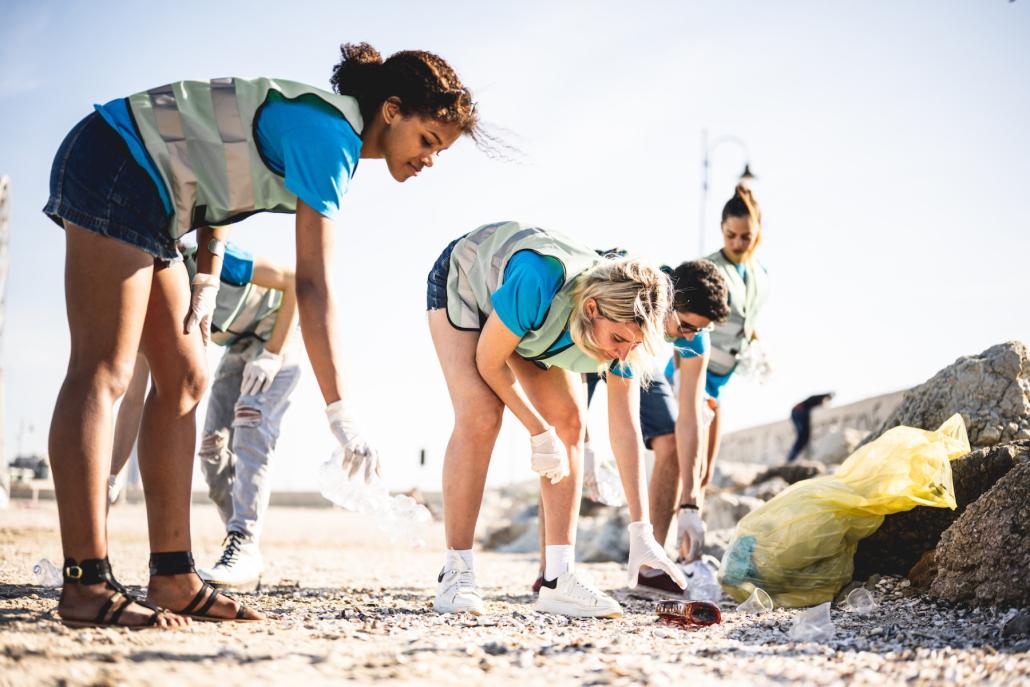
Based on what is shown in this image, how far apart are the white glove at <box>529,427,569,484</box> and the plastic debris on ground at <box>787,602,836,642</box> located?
104cm

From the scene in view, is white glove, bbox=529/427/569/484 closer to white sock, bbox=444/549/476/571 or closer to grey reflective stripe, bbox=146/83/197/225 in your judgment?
white sock, bbox=444/549/476/571

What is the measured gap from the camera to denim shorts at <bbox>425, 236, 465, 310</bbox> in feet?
12.7

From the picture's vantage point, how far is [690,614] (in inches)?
127

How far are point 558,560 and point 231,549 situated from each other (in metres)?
1.69

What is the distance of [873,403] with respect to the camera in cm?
1394

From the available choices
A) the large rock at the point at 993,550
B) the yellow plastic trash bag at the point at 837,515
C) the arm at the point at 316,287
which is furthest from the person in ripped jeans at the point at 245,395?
the large rock at the point at 993,550

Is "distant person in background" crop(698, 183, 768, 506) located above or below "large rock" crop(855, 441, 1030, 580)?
above

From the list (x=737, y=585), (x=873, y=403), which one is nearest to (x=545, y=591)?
(x=737, y=585)

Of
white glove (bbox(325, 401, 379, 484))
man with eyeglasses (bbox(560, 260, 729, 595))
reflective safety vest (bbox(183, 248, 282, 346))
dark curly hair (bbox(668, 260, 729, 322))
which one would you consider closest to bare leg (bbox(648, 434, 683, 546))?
man with eyeglasses (bbox(560, 260, 729, 595))

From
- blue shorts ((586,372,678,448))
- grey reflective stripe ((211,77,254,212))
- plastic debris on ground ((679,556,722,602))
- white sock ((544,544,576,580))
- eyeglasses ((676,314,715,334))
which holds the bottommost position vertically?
plastic debris on ground ((679,556,722,602))

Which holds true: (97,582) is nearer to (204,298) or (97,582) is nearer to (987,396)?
(204,298)

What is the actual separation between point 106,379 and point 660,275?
2037 mm

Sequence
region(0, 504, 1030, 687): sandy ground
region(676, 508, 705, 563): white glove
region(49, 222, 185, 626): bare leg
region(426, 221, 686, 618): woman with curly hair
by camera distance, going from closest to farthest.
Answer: region(0, 504, 1030, 687): sandy ground
region(49, 222, 185, 626): bare leg
region(426, 221, 686, 618): woman with curly hair
region(676, 508, 705, 563): white glove

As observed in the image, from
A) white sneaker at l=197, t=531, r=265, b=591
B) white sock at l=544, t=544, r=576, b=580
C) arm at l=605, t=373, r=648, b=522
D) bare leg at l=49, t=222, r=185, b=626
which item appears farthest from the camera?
white sneaker at l=197, t=531, r=265, b=591
